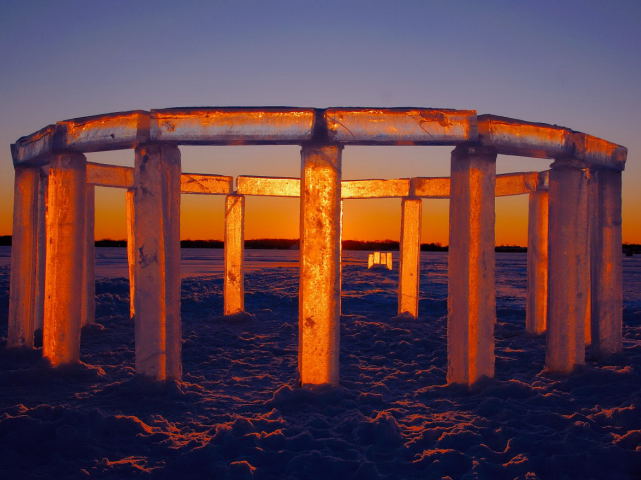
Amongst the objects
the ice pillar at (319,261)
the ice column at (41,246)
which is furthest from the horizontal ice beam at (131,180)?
the ice pillar at (319,261)

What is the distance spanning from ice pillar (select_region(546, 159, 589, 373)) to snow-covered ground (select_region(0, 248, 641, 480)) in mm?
386

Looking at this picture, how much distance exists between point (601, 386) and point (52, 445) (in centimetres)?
661

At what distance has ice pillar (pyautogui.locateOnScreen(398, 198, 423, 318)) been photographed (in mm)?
12852

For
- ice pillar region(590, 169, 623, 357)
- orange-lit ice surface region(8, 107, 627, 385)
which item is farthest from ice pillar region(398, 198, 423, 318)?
orange-lit ice surface region(8, 107, 627, 385)

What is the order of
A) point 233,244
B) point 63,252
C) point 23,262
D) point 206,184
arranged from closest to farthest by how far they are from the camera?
1. point 63,252
2. point 23,262
3. point 206,184
4. point 233,244

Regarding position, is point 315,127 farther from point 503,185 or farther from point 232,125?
point 503,185

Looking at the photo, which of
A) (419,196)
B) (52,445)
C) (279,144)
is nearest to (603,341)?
(419,196)

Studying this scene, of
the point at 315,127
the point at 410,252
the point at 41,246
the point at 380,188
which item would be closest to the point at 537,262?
the point at 410,252

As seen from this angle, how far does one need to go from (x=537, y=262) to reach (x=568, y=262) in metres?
3.30

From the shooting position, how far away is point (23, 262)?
9.00m

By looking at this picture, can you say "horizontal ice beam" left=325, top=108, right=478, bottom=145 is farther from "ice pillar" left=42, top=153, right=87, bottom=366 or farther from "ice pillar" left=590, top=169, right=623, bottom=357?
"ice pillar" left=42, top=153, right=87, bottom=366

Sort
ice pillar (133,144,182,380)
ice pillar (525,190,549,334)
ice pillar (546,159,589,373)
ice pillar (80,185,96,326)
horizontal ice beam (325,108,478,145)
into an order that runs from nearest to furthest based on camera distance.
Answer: horizontal ice beam (325,108,478,145), ice pillar (133,144,182,380), ice pillar (546,159,589,373), ice pillar (525,190,549,334), ice pillar (80,185,96,326)

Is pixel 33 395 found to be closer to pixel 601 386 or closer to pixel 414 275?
pixel 601 386

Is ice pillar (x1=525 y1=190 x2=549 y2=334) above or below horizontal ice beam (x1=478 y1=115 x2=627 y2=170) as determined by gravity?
below
